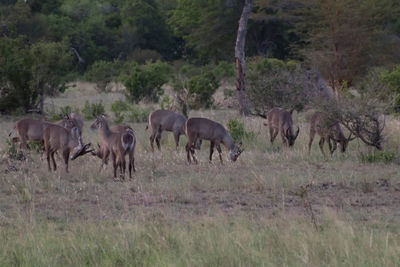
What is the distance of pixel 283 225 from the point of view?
5777 mm

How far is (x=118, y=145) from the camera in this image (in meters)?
9.09

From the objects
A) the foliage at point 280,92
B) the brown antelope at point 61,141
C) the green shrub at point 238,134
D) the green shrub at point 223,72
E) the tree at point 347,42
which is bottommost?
the green shrub at point 238,134

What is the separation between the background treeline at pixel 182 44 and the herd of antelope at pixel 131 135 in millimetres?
2711

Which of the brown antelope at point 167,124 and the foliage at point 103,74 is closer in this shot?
the brown antelope at point 167,124

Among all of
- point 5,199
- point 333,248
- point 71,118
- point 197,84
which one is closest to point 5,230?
point 5,199

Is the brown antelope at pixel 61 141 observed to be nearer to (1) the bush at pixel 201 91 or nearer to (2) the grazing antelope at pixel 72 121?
(2) the grazing antelope at pixel 72 121

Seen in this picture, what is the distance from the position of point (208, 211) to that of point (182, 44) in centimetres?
4106

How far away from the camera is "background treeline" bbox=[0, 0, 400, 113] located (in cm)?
1758

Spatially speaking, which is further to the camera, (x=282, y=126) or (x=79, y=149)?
(x=282, y=126)

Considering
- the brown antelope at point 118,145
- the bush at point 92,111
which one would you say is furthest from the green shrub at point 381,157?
the bush at point 92,111

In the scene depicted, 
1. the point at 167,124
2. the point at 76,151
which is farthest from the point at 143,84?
the point at 76,151

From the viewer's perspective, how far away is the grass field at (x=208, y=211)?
4875 mm

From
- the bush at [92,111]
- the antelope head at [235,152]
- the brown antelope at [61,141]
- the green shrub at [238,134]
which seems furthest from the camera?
the bush at [92,111]

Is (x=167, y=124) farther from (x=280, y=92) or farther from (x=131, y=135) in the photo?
(x=280, y=92)
